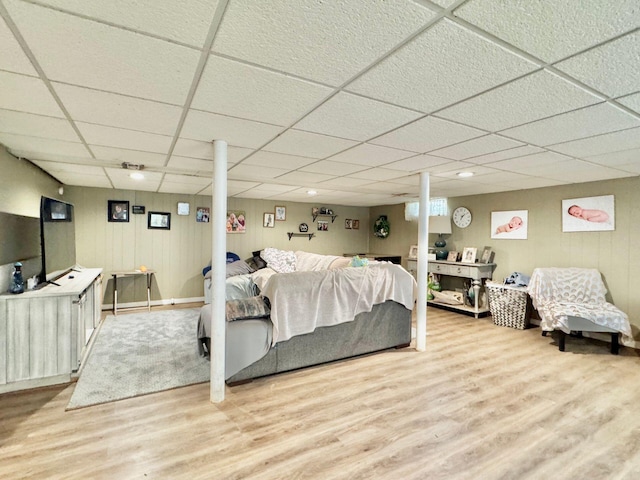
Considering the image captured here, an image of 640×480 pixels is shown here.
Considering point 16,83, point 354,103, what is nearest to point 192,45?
point 354,103

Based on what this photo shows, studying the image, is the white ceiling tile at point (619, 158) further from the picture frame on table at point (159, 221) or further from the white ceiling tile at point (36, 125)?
the picture frame on table at point (159, 221)

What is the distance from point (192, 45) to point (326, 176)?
3.03m

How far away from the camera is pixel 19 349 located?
2.82m

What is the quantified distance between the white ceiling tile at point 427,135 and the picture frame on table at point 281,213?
15.4 ft

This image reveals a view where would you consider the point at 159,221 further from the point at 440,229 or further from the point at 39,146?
the point at 440,229

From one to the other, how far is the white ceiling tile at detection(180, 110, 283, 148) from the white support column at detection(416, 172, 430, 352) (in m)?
2.13

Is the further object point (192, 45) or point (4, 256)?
point (4, 256)

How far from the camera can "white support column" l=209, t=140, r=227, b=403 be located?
2.65 meters

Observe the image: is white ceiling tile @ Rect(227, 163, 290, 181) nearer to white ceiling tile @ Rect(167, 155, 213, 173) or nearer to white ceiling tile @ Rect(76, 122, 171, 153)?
white ceiling tile @ Rect(167, 155, 213, 173)

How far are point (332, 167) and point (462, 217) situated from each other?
355 centimetres

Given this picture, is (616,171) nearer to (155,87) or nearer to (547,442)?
(547,442)

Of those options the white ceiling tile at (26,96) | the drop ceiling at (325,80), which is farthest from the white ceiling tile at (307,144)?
the white ceiling tile at (26,96)

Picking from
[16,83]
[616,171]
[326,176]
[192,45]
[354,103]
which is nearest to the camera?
[192,45]

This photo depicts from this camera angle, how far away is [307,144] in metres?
2.78
